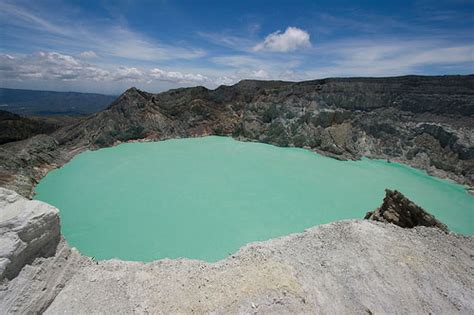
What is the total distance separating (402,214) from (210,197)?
38.9 ft

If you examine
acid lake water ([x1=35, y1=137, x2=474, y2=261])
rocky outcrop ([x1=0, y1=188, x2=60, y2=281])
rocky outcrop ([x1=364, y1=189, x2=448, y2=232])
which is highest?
rocky outcrop ([x1=0, y1=188, x2=60, y2=281])

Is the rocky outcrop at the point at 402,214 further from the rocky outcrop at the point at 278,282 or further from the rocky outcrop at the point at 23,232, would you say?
the rocky outcrop at the point at 23,232

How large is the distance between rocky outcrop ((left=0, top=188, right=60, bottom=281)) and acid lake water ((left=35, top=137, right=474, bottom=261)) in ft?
19.7

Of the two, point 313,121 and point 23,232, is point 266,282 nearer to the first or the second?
point 23,232

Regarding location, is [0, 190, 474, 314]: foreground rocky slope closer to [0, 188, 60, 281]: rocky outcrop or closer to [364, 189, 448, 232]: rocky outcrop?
[0, 188, 60, 281]: rocky outcrop

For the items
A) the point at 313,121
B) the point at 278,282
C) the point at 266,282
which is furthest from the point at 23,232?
the point at 313,121

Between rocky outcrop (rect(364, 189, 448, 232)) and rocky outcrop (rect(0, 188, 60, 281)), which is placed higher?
rocky outcrop (rect(0, 188, 60, 281))

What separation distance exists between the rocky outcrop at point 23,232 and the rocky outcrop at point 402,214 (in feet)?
41.4

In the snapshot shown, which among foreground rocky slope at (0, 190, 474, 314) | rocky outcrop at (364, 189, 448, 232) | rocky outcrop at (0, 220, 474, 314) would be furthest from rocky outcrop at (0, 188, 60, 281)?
rocky outcrop at (364, 189, 448, 232)

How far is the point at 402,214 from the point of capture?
468 inches

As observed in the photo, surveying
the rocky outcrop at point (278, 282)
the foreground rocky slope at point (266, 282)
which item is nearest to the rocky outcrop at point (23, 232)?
the foreground rocky slope at point (266, 282)

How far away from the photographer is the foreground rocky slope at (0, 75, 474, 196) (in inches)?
1108

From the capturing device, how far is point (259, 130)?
131ft

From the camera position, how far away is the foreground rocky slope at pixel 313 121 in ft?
92.3
